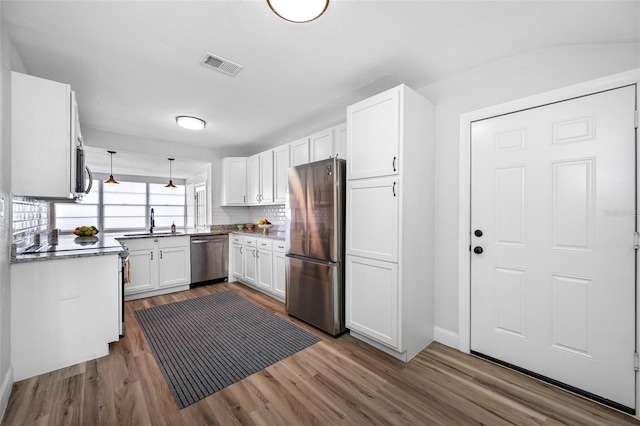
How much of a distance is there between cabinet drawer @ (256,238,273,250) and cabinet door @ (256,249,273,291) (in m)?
0.04

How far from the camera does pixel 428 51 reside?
2096 millimetres

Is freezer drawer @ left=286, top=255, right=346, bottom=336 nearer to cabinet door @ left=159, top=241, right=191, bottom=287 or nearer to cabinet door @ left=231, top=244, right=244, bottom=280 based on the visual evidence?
cabinet door @ left=231, top=244, right=244, bottom=280

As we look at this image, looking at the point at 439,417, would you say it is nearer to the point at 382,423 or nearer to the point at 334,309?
the point at 382,423

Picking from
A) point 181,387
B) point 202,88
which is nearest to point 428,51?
point 202,88

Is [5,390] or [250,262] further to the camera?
[250,262]

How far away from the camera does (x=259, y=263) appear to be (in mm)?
4082

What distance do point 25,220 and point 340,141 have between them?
3.27 m

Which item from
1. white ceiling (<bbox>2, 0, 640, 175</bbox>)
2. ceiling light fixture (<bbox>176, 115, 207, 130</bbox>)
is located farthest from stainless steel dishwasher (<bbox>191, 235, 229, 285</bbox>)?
white ceiling (<bbox>2, 0, 640, 175</bbox>)

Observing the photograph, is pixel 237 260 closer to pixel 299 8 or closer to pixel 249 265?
pixel 249 265

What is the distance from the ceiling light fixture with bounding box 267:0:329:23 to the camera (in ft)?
4.86

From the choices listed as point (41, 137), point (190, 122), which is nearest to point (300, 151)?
point (190, 122)

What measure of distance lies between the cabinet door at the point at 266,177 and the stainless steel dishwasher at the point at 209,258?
105cm

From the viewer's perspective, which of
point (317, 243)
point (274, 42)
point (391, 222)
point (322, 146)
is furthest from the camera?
point (322, 146)

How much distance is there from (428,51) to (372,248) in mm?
1666
